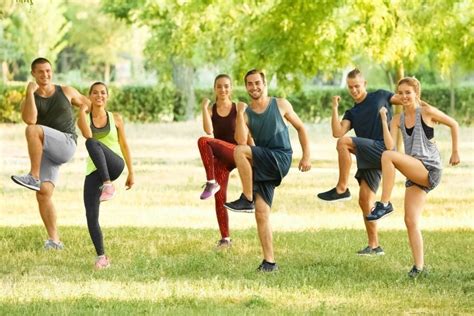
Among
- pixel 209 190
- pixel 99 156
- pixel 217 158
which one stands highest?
pixel 99 156

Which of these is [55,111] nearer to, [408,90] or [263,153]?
[263,153]

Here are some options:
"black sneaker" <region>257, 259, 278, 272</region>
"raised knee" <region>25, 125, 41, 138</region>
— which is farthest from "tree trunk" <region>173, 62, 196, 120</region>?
"black sneaker" <region>257, 259, 278, 272</region>

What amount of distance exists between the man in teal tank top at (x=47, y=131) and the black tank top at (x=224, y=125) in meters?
1.37

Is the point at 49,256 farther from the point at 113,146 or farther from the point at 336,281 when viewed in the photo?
the point at 336,281

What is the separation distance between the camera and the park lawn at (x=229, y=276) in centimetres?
941

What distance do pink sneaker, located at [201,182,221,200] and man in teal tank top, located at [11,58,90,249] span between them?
1459 mm

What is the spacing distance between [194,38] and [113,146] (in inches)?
746

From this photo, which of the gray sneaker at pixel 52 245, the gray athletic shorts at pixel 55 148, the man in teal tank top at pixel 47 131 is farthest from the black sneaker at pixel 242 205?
the gray sneaker at pixel 52 245

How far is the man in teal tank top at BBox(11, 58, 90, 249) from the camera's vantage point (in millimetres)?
12570

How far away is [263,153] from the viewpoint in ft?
36.6

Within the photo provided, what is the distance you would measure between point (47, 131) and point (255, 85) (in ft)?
8.38

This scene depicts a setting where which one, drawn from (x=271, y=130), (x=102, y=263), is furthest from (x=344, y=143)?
(x=102, y=263)

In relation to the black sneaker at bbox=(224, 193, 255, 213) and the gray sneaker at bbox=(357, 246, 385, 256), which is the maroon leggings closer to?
the black sneaker at bbox=(224, 193, 255, 213)

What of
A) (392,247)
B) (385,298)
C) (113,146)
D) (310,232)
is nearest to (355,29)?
(310,232)
